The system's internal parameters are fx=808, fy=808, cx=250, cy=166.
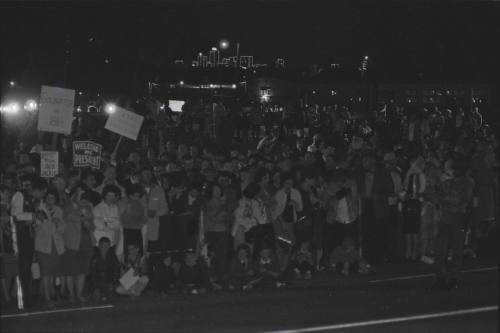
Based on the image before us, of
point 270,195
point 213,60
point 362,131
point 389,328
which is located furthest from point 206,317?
point 213,60

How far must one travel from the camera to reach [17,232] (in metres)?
10.9

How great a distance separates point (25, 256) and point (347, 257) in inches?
197

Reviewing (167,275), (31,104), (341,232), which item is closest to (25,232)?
(167,275)

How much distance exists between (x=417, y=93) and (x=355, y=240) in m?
47.9

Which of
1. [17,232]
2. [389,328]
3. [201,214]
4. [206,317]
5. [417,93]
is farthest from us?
[417,93]

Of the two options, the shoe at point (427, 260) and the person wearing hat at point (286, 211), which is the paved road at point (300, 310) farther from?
the shoe at point (427, 260)

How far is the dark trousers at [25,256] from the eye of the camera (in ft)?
35.6

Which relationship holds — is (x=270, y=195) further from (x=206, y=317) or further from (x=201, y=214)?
(x=206, y=317)

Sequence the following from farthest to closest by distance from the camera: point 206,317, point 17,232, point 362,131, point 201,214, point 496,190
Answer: point 362,131
point 496,190
point 201,214
point 17,232
point 206,317

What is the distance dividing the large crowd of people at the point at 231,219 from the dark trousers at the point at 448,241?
0.06 ft

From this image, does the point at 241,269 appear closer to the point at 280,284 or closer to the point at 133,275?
the point at 280,284

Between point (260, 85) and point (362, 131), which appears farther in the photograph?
point (260, 85)

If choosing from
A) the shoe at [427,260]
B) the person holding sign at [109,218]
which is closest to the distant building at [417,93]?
the shoe at [427,260]

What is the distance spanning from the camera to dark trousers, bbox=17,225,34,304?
35.6ft
